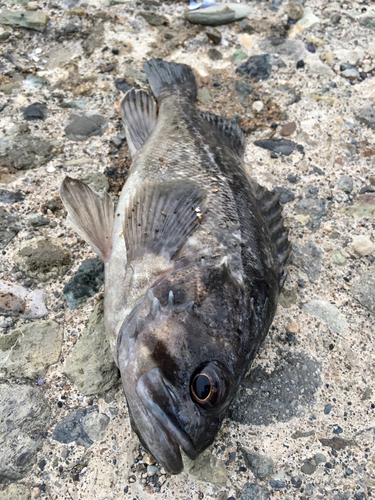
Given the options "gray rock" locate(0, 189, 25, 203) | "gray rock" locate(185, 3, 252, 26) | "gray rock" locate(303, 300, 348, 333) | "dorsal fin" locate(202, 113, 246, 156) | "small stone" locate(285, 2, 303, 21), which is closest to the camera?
"gray rock" locate(303, 300, 348, 333)

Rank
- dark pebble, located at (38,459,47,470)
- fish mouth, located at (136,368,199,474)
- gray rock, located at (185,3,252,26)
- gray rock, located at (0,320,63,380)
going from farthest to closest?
gray rock, located at (185,3,252,26), gray rock, located at (0,320,63,380), dark pebble, located at (38,459,47,470), fish mouth, located at (136,368,199,474)

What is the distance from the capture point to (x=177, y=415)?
2.10m

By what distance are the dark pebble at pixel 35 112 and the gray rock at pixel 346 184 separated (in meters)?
3.22

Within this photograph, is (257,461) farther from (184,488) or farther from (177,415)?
(177,415)

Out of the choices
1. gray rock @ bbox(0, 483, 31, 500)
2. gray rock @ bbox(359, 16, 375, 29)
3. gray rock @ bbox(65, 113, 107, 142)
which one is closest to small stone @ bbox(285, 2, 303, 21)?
gray rock @ bbox(359, 16, 375, 29)

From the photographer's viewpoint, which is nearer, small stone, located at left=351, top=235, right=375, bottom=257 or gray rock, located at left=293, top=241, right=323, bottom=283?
gray rock, located at left=293, top=241, right=323, bottom=283

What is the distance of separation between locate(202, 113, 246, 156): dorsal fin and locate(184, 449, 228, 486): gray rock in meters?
2.81

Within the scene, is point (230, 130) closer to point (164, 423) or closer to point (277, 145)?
point (277, 145)

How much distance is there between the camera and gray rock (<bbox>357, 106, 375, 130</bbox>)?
178 inches

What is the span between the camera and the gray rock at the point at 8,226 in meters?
3.35

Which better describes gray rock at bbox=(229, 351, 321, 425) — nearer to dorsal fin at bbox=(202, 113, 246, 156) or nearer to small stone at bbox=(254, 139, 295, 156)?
dorsal fin at bbox=(202, 113, 246, 156)

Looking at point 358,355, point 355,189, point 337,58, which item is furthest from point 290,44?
point 358,355

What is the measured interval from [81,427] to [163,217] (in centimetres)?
159

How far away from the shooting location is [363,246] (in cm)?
372
